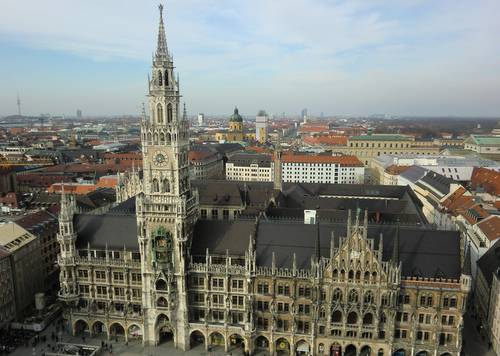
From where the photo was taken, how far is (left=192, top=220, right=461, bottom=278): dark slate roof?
6650cm

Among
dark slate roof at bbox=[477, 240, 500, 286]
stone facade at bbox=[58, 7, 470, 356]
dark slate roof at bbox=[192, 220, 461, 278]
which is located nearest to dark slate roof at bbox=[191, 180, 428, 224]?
dark slate roof at bbox=[477, 240, 500, 286]

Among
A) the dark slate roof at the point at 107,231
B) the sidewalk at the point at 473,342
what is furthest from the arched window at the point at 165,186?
the sidewalk at the point at 473,342

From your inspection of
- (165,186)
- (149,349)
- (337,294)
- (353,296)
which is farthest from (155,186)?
(353,296)

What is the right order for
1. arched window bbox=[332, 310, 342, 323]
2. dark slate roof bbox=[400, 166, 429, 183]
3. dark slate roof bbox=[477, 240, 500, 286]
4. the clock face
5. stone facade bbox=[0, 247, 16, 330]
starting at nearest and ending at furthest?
arched window bbox=[332, 310, 342, 323], the clock face, stone facade bbox=[0, 247, 16, 330], dark slate roof bbox=[477, 240, 500, 286], dark slate roof bbox=[400, 166, 429, 183]

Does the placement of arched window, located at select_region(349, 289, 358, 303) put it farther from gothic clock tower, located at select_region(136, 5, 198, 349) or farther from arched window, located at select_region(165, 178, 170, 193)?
arched window, located at select_region(165, 178, 170, 193)

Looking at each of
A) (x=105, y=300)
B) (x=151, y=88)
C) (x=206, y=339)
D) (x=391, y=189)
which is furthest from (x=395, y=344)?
(x=391, y=189)

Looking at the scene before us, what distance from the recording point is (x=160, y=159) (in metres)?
69.7

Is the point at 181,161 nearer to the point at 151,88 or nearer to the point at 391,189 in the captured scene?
→ the point at 151,88

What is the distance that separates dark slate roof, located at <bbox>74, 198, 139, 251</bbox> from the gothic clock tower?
659 cm

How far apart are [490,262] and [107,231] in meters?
72.1

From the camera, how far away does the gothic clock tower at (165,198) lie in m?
68.9

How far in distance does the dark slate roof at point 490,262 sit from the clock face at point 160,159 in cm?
6104

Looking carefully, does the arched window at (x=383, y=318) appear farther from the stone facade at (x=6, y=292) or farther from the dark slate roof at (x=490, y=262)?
the stone facade at (x=6, y=292)

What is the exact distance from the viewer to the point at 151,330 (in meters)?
73.1
